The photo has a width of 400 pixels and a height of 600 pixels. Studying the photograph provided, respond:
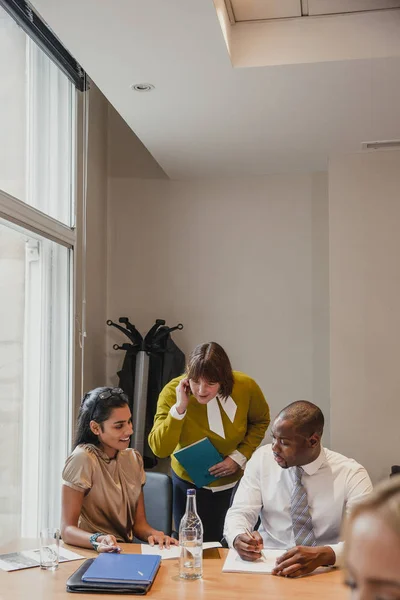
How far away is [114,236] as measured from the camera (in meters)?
4.72

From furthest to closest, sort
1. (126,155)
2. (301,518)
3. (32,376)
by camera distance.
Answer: (126,155) < (32,376) < (301,518)

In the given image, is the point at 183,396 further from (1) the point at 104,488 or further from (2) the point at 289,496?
(2) the point at 289,496

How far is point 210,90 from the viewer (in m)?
3.08

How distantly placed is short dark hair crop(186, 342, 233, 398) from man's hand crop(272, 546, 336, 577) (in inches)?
39.1

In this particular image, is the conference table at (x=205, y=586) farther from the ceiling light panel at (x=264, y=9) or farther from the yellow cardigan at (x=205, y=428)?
the ceiling light panel at (x=264, y=9)

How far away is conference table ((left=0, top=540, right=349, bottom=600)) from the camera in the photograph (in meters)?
1.85

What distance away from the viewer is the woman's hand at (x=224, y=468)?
2.97m

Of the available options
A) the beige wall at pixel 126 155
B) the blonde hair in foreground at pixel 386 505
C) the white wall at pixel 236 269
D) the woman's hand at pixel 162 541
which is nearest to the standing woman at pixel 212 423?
the woman's hand at pixel 162 541

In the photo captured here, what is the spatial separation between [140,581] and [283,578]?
0.43 m

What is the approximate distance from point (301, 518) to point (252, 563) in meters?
0.29

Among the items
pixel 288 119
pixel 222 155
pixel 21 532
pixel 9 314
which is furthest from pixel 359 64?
pixel 21 532

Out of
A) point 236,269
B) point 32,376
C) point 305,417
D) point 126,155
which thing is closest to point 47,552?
point 305,417

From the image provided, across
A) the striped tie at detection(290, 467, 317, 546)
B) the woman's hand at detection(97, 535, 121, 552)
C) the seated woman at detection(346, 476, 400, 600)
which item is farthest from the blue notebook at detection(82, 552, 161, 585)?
the seated woman at detection(346, 476, 400, 600)

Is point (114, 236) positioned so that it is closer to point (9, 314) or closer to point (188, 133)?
point (188, 133)
